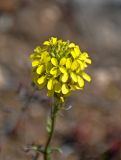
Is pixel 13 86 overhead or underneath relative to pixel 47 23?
underneath

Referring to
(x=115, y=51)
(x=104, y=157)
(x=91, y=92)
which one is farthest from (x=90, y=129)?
(x=115, y=51)

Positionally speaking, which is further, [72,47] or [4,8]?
[4,8]

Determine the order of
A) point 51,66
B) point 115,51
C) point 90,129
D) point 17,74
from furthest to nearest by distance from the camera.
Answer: point 115,51 → point 17,74 → point 90,129 → point 51,66

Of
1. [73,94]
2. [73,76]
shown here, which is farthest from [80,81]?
[73,94]

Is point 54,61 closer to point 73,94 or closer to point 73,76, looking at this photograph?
point 73,76

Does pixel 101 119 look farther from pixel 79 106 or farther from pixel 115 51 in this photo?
pixel 115 51

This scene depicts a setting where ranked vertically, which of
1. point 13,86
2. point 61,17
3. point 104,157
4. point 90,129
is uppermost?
point 61,17

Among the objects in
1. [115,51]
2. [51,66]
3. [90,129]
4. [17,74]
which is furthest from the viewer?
[115,51]

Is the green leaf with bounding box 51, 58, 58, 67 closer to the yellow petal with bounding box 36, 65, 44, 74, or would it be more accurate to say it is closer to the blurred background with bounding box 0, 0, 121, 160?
the yellow petal with bounding box 36, 65, 44, 74

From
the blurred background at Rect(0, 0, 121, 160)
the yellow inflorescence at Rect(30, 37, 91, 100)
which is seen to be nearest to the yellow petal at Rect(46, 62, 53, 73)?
the yellow inflorescence at Rect(30, 37, 91, 100)
